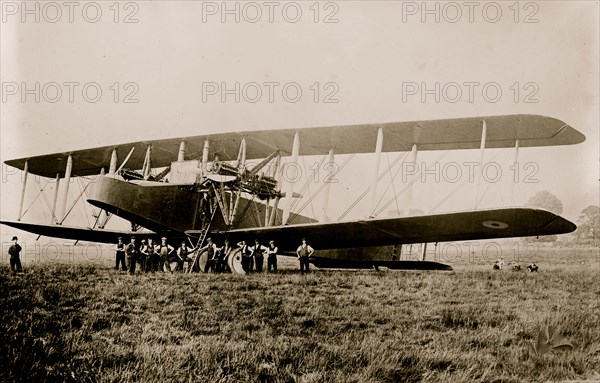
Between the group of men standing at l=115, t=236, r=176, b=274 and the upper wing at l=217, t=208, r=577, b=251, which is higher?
the upper wing at l=217, t=208, r=577, b=251

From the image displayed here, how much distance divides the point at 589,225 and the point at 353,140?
6852 mm

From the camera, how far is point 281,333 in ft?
11.3

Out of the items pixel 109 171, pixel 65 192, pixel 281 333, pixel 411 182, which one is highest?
pixel 109 171

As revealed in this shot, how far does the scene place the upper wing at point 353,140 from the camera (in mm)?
6512

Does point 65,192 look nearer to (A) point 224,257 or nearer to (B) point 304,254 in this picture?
(A) point 224,257

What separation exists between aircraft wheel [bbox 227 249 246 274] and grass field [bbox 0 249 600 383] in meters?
3.00

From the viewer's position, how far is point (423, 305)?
4391mm

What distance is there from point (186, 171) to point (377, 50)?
4.89 metres

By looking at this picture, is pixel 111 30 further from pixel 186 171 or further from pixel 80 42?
pixel 186 171

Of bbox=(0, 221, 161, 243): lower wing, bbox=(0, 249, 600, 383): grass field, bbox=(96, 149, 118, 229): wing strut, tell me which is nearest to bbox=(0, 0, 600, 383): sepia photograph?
bbox=(0, 249, 600, 383): grass field

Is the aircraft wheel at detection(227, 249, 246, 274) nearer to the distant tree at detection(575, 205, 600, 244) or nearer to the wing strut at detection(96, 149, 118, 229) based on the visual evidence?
the wing strut at detection(96, 149, 118, 229)

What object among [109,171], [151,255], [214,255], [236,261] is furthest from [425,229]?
[109,171]

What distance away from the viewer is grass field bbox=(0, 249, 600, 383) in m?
2.72

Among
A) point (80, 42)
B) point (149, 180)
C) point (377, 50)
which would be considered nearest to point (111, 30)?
point (80, 42)
